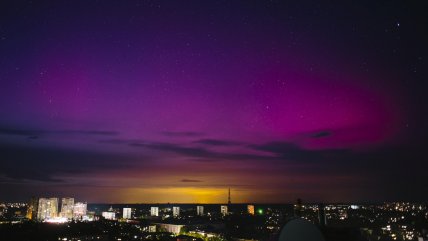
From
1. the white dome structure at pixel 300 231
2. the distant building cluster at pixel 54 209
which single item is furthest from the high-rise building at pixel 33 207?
the white dome structure at pixel 300 231

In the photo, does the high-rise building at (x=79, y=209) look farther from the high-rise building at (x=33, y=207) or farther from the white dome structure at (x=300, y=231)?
the white dome structure at (x=300, y=231)

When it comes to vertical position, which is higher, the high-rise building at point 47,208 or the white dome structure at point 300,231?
the white dome structure at point 300,231

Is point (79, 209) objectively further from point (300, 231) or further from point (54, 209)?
point (300, 231)

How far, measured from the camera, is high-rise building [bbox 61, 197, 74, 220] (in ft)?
410

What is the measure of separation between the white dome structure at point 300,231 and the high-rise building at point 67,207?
127m

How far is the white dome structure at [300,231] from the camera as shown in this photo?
13252 millimetres

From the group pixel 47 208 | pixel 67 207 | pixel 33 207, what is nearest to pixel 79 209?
pixel 67 207

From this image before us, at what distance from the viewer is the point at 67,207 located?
424ft

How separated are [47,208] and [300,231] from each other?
Result: 128980 millimetres

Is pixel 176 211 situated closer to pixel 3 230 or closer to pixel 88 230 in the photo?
pixel 88 230

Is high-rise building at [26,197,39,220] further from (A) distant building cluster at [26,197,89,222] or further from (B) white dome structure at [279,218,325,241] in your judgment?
(B) white dome structure at [279,218,325,241]

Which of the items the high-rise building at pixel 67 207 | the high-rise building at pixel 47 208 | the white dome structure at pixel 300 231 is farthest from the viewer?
the high-rise building at pixel 67 207

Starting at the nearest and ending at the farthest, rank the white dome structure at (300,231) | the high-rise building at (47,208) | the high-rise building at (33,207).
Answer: the white dome structure at (300,231) < the high-rise building at (33,207) < the high-rise building at (47,208)

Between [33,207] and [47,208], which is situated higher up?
[33,207]
